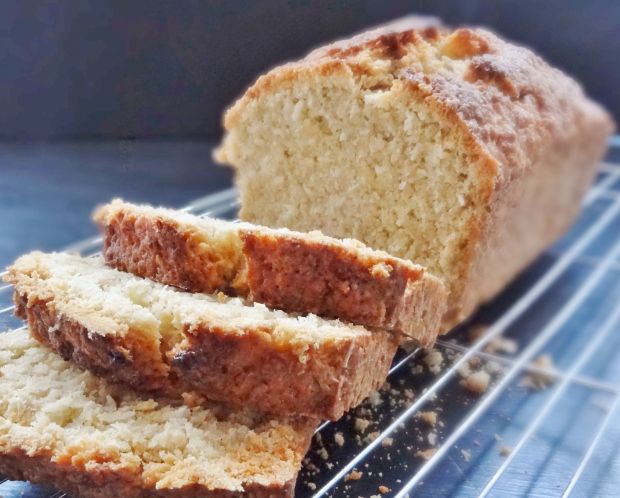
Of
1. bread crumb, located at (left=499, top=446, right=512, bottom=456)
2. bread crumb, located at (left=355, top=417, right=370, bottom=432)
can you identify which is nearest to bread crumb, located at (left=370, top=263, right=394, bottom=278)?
bread crumb, located at (left=355, top=417, right=370, bottom=432)

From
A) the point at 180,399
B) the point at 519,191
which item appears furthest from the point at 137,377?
the point at 519,191

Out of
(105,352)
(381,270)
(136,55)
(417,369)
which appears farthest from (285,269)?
(136,55)

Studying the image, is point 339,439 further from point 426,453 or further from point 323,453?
point 426,453

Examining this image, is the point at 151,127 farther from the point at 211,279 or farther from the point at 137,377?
the point at 137,377

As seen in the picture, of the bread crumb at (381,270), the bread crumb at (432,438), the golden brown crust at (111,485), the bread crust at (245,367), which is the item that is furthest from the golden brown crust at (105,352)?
the bread crumb at (432,438)

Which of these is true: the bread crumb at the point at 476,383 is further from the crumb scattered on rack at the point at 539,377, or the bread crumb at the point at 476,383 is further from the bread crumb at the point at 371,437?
the bread crumb at the point at 371,437
